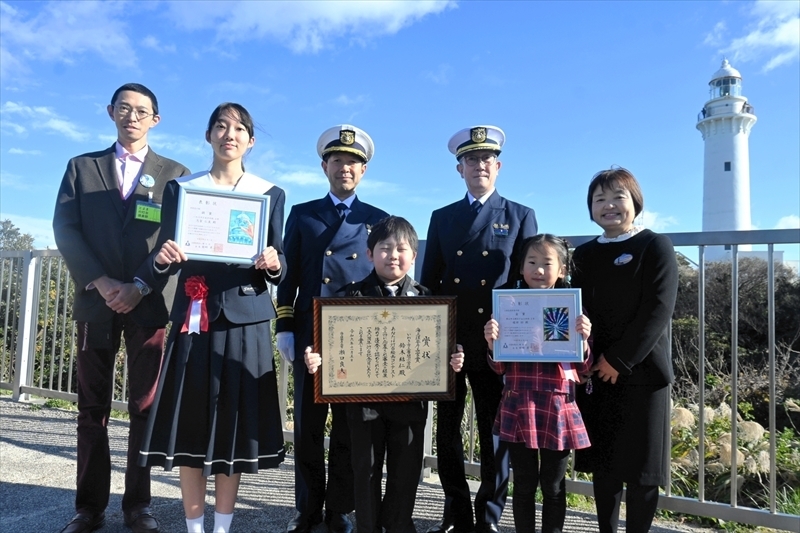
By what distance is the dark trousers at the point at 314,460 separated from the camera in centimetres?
338

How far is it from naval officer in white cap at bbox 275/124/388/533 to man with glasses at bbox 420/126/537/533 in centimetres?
52

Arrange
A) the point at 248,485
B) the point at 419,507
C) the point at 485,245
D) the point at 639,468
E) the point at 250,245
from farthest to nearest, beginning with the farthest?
the point at 248,485 → the point at 419,507 → the point at 485,245 → the point at 250,245 → the point at 639,468

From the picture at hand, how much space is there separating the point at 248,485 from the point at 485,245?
2.55 meters

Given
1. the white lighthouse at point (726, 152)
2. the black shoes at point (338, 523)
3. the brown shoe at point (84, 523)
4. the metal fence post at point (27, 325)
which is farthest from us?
the white lighthouse at point (726, 152)

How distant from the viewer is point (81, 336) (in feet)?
11.4

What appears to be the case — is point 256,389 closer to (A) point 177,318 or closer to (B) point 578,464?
(A) point 177,318

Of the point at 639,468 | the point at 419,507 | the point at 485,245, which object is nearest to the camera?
the point at 639,468

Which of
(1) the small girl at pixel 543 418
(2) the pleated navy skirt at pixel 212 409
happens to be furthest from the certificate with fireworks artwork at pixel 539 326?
(2) the pleated navy skirt at pixel 212 409

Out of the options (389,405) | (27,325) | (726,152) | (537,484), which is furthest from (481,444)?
(726,152)

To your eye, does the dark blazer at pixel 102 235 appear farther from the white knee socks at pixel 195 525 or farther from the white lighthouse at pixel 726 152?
the white lighthouse at pixel 726 152

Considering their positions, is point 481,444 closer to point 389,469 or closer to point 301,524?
point 389,469

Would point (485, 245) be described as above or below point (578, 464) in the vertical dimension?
above

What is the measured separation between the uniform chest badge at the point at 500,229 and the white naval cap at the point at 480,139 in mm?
448

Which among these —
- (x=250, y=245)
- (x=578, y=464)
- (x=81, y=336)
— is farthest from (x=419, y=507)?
(x=81, y=336)
